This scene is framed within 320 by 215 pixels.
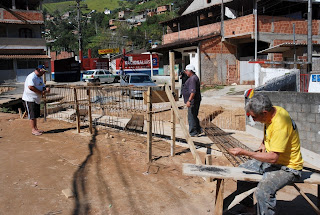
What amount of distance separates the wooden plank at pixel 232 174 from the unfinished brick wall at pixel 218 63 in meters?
19.6

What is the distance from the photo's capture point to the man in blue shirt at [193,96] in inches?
268

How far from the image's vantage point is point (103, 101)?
29.7 ft

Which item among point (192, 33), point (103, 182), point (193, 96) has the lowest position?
point (103, 182)

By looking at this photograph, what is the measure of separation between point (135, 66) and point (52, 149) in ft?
87.9

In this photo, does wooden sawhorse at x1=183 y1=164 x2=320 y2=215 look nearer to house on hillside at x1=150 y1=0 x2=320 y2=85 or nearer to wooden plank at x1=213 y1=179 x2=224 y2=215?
wooden plank at x1=213 y1=179 x2=224 y2=215

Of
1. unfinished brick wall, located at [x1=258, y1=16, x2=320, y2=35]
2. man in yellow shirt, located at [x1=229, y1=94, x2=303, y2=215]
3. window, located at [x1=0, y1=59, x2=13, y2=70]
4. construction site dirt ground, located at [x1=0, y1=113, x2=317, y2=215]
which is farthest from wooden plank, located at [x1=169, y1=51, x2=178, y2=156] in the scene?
window, located at [x1=0, y1=59, x2=13, y2=70]

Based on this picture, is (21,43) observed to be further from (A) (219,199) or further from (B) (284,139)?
(B) (284,139)

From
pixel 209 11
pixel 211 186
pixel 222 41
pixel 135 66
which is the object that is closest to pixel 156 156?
pixel 211 186

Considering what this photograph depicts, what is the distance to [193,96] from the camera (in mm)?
6789

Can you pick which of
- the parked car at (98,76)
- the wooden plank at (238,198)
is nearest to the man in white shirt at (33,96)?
the wooden plank at (238,198)

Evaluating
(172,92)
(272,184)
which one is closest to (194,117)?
(172,92)

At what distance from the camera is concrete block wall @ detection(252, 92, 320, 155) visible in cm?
688

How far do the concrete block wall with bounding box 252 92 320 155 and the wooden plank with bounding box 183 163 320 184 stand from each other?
3.79m

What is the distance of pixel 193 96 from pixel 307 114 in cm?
267
